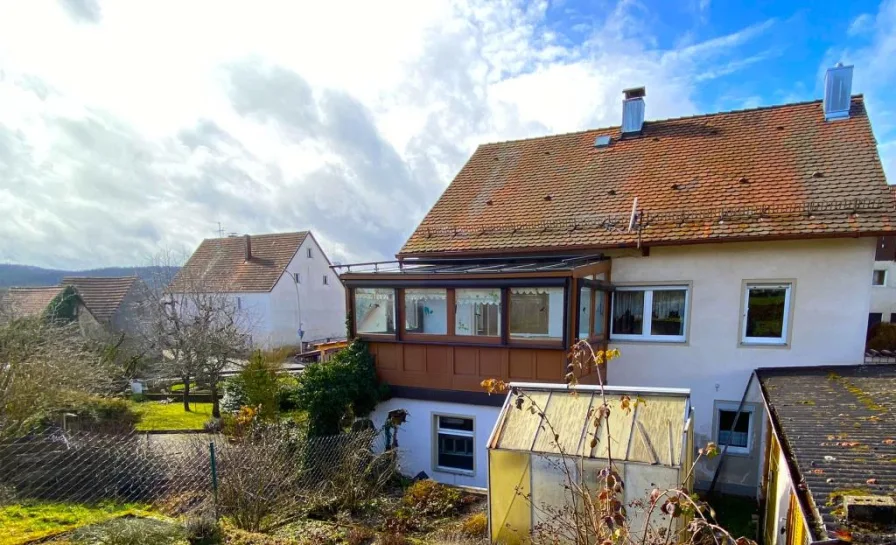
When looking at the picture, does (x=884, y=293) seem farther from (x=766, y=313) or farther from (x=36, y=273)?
(x=36, y=273)

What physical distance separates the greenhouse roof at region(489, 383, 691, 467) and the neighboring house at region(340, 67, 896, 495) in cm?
161

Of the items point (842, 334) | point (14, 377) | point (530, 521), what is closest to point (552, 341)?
point (530, 521)

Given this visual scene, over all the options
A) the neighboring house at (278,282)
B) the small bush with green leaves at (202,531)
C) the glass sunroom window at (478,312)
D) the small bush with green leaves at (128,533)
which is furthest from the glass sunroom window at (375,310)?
the neighboring house at (278,282)

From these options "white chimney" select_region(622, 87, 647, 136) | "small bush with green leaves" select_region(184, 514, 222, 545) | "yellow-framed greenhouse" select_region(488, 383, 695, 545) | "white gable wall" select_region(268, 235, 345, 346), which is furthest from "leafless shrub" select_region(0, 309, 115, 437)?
"white chimney" select_region(622, 87, 647, 136)

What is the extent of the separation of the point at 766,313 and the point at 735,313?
25.3 inches

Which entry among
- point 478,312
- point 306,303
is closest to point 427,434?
point 478,312

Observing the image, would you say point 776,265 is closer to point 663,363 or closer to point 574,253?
point 663,363

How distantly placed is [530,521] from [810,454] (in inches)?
142

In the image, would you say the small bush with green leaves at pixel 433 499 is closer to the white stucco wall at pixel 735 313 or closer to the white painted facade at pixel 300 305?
the white stucco wall at pixel 735 313

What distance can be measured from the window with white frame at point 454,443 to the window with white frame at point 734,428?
5.40 m

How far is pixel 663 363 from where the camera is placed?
9.73 meters

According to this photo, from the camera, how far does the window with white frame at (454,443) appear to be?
31.8 ft

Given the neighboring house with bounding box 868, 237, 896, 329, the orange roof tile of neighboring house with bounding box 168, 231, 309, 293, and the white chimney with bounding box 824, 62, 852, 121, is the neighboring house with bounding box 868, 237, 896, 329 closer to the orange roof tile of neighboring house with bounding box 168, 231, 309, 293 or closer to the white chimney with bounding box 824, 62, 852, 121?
the white chimney with bounding box 824, 62, 852, 121

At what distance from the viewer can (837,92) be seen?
10.8 metres
